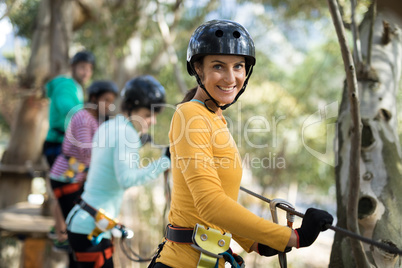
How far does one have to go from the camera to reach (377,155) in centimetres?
262

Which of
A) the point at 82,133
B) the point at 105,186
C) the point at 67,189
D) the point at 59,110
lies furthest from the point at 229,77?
the point at 59,110

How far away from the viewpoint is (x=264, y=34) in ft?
37.3

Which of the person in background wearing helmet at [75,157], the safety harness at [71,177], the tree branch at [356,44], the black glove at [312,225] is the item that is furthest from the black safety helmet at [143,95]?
→ the black glove at [312,225]

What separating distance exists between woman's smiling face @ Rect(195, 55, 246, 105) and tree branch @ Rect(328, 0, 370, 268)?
0.49 m

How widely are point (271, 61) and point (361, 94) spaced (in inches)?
378

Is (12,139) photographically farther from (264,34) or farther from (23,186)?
(264,34)

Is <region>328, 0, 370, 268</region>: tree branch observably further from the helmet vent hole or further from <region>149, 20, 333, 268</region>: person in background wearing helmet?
the helmet vent hole

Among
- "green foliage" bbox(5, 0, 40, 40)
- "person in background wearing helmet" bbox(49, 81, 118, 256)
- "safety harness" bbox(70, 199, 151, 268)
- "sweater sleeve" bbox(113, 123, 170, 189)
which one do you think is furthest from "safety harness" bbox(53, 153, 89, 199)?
"green foliage" bbox(5, 0, 40, 40)

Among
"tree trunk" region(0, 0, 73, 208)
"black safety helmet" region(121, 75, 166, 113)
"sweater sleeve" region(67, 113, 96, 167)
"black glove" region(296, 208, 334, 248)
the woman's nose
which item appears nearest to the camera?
"black glove" region(296, 208, 334, 248)

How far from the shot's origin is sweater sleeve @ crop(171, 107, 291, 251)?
1674 mm

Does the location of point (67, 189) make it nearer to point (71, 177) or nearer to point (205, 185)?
point (71, 177)

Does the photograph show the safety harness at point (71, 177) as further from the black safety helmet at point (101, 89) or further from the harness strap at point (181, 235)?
the harness strap at point (181, 235)

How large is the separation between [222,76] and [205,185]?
0.54 metres

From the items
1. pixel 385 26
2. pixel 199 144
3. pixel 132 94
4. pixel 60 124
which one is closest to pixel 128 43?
pixel 60 124
